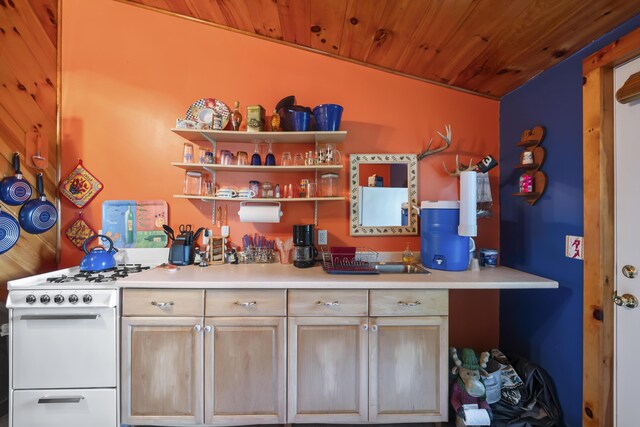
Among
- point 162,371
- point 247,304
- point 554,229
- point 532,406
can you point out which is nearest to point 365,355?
point 247,304

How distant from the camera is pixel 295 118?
1767 mm

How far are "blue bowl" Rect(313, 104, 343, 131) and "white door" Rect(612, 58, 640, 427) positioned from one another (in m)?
1.44

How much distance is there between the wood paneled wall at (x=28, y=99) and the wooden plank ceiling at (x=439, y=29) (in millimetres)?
761

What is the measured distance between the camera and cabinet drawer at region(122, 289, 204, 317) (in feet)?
4.61

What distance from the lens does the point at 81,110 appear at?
1.95 metres

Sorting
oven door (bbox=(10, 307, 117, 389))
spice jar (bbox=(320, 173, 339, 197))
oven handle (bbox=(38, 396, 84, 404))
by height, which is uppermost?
spice jar (bbox=(320, 173, 339, 197))

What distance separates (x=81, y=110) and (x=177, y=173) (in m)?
0.88

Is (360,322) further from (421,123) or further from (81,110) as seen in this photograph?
(81,110)

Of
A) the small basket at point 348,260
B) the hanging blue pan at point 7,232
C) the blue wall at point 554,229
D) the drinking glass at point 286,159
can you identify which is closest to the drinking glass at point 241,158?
the drinking glass at point 286,159

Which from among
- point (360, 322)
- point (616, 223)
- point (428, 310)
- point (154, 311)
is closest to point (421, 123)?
point (616, 223)

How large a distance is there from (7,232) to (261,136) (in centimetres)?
166

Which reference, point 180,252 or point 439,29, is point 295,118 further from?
point 180,252

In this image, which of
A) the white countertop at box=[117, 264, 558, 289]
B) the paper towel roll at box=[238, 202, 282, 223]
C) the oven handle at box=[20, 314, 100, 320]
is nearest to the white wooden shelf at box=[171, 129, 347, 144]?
the paper towel roll at box=[238, 202, 282, 223]

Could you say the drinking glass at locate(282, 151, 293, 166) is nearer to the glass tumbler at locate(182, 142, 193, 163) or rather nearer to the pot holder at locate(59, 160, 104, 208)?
the glass tumbler at locate(182, 142, 193, 163)
